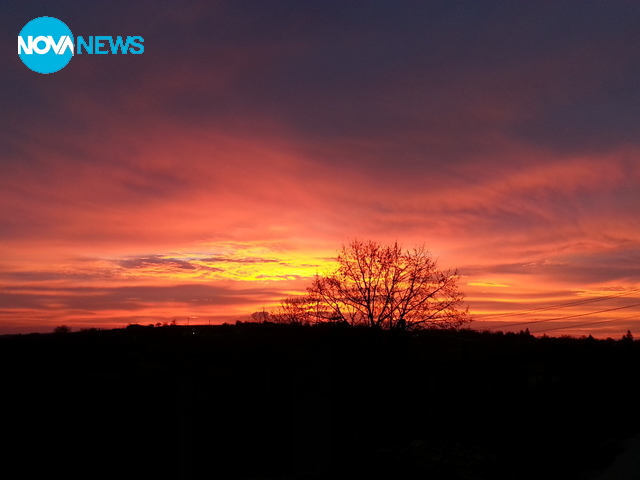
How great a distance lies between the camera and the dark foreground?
15.4 metres

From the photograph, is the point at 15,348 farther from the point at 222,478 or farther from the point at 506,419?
the point at 506,419

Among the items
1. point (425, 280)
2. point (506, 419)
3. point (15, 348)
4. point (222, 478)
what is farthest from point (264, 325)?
point (506, 419)

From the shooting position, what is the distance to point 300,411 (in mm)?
22547

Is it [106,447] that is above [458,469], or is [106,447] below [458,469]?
below

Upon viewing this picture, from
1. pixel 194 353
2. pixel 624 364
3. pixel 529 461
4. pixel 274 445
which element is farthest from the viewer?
pixel 194 353

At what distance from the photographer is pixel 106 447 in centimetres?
1880

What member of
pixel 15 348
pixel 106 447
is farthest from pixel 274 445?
pixel 15 348

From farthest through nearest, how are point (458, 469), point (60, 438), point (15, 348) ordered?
point (15, 348)
point (60, 438)
point (458, 469)

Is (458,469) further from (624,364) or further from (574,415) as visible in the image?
(624,364)

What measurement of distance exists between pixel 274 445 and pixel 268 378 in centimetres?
273

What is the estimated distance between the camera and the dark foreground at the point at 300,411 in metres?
15.4

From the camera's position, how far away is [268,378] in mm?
A: 22781

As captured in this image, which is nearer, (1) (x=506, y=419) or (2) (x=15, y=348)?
(1) (x=506, y=419)

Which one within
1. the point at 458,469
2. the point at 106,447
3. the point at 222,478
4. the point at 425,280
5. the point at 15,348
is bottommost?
the point at 222,478
